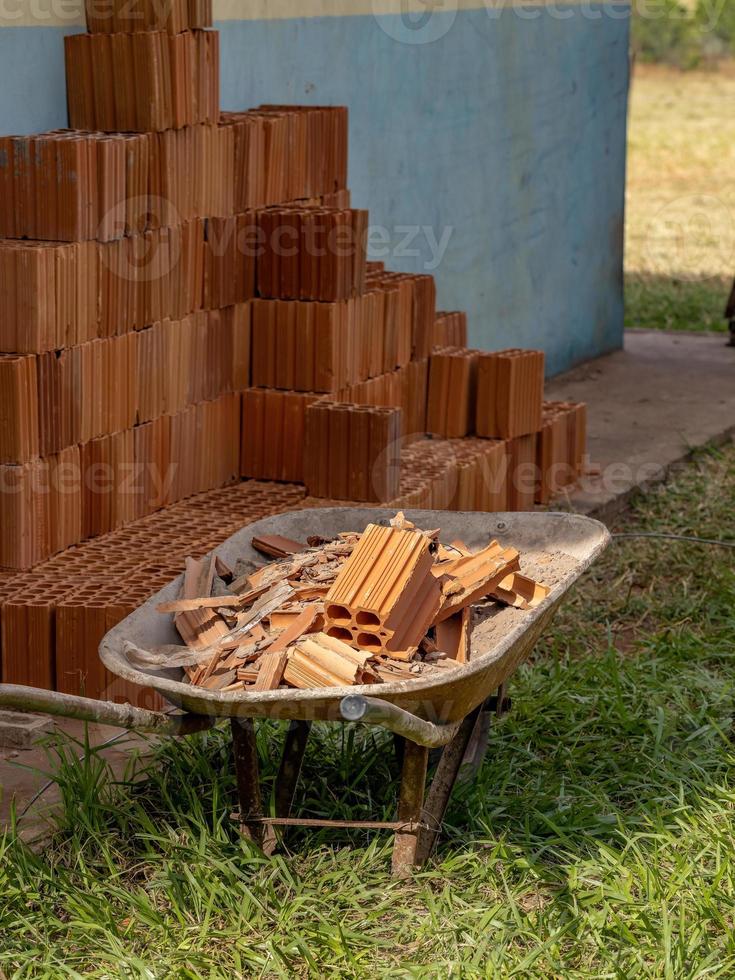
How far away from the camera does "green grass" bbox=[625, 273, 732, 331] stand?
Result: 1088 cm

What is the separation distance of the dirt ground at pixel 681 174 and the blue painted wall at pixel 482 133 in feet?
11.1

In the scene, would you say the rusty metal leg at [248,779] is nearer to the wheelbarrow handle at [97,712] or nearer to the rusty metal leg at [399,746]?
the wheelbarrow handle at [97,712]

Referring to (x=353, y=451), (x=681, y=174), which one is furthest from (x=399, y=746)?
(x=681, y=174)

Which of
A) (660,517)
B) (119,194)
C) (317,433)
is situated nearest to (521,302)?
(660,517)

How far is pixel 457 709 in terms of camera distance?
10.8 ft

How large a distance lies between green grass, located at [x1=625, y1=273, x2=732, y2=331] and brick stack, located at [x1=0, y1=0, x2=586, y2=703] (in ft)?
16.3

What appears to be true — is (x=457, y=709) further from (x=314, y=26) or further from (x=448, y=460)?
(x=314, y=26)

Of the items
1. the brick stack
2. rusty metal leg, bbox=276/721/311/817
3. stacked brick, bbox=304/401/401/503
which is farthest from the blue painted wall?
rusty metal leg, bbox=276/721/311/817

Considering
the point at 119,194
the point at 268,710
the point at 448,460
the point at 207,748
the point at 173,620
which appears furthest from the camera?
the point at 448,460

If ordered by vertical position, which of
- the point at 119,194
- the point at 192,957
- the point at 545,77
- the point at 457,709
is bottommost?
the point at 192,957

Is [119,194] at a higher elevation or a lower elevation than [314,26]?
lower

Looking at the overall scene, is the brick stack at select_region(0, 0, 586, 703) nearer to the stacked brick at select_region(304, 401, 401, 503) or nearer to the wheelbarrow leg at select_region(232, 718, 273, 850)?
the stacked brick at select_region(304, 401, 401, 503)

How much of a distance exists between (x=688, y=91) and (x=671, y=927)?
27262mm

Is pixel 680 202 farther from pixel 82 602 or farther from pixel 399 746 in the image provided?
pixel 399 746
